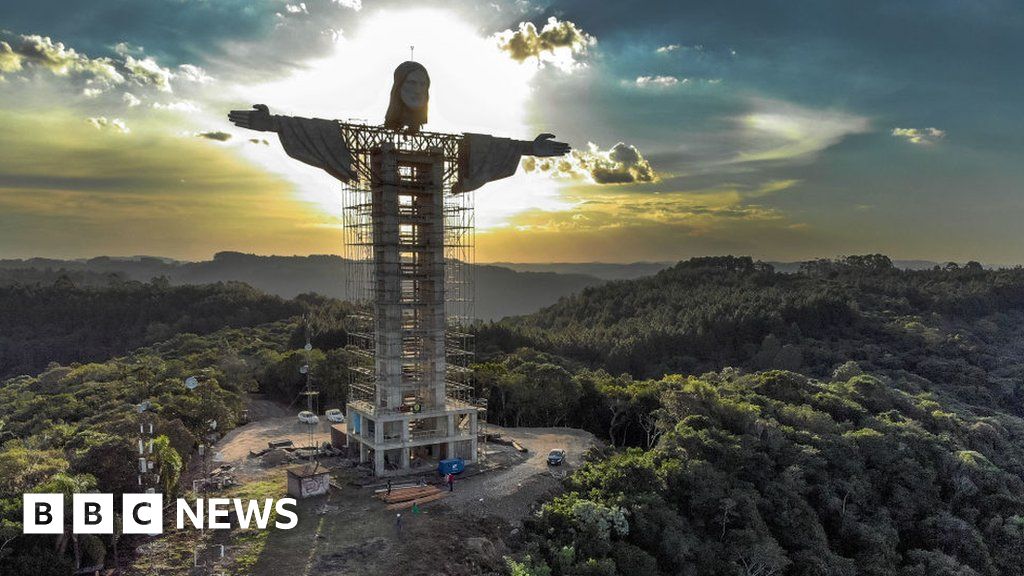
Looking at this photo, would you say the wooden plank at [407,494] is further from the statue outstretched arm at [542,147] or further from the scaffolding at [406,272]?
the statue outstretched arm at [542,147]

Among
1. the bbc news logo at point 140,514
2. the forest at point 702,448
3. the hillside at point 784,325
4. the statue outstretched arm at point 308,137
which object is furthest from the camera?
the hillside at point 784,325

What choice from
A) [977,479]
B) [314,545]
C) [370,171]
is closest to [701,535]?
[314,545]

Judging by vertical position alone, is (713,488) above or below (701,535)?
above

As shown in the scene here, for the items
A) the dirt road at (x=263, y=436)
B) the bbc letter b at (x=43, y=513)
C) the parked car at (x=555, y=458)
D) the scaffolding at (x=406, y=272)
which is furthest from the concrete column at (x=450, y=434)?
the bbc letter b at (x=43, y=513)

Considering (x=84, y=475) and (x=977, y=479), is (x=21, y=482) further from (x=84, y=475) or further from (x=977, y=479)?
(x=977, y=479)

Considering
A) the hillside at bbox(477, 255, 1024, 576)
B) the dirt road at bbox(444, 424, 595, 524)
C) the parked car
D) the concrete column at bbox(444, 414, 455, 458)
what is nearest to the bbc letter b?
the dirt road at bbox(444, 424, 595, 524)

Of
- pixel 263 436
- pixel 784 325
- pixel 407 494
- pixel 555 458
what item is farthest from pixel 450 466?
pixel 784 325

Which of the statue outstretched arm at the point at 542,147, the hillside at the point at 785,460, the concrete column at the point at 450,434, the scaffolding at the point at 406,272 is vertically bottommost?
the hillside at the point at 785,460
